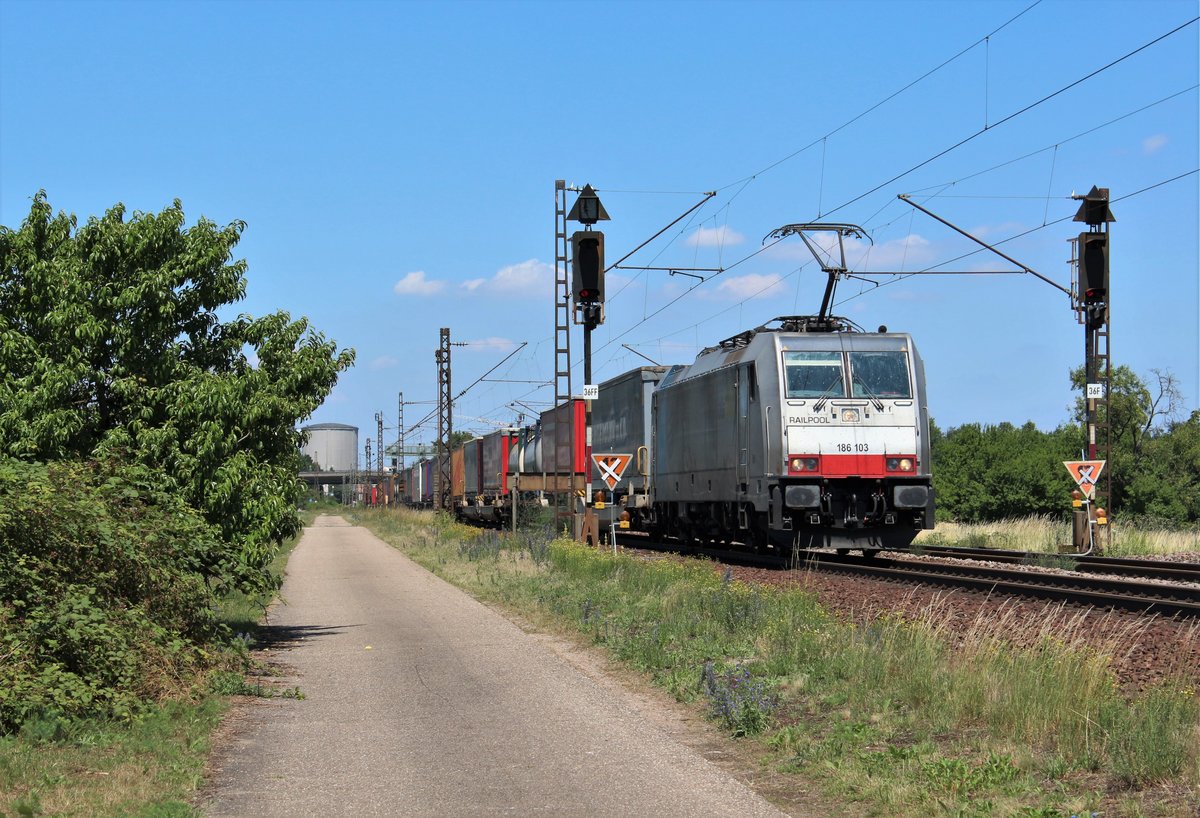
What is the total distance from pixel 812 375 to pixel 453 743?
1365cm

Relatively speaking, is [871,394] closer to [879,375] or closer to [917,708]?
[879,375]

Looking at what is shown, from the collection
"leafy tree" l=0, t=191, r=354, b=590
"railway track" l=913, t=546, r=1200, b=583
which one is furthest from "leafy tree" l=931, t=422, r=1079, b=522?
"leafy tree" l=0, t=191, r=354, b=590

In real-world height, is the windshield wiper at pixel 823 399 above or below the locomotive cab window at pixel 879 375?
below

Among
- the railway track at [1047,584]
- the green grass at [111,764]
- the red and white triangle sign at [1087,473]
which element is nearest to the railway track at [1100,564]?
the railway track at [1047,584]

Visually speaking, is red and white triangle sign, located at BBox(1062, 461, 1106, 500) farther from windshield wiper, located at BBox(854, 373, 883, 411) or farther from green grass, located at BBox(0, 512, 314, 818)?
green grass, located at BBox(0, 512, 314, 818)

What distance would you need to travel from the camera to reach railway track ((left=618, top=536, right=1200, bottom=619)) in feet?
47.6

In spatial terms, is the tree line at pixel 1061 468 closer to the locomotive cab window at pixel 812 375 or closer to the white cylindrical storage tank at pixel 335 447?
the locomotive cab window at pixel 812 375

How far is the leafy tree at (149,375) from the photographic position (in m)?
12.3

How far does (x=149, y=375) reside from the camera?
13.1m

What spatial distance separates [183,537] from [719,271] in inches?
699

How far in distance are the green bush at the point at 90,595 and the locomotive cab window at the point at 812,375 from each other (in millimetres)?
11928

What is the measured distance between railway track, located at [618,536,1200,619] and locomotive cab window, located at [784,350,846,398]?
9.29 feet

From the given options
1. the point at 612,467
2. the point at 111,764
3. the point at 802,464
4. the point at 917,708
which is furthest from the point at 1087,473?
the point at 111,764

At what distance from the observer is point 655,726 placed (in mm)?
9398
